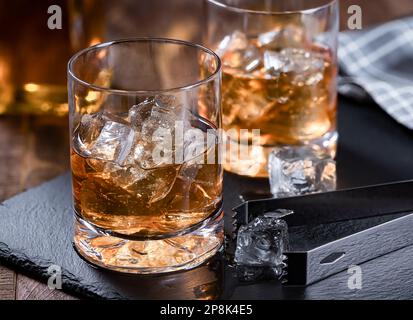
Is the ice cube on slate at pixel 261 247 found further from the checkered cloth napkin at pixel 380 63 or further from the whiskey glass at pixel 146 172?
the checkered cloth napkin at pixel 380 63

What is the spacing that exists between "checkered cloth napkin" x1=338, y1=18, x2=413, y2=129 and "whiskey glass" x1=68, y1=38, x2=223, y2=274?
60 cm

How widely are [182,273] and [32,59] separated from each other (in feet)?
2.71

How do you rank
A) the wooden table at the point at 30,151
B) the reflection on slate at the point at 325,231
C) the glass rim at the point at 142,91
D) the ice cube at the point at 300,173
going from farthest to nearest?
the wooden table at the point at 30,151 → the ice cube at the point at 300,173 → the reflection on slate at the point at 325,231 → the glass rim at the point at 142,91

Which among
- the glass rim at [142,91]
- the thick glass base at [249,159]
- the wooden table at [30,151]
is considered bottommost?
the wooden table at [30,151]

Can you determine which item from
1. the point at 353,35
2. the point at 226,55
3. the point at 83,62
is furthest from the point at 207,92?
the point at 353,35

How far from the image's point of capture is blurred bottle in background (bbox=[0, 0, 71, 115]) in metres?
2.04

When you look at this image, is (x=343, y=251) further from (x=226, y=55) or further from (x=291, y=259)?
(x=226, y=55)

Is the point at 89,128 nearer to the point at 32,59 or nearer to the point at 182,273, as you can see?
the point at 182,273

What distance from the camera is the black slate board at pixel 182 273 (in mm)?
1370

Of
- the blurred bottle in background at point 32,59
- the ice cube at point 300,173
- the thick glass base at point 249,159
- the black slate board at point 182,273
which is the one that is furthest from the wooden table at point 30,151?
the ice cube at point 300,173

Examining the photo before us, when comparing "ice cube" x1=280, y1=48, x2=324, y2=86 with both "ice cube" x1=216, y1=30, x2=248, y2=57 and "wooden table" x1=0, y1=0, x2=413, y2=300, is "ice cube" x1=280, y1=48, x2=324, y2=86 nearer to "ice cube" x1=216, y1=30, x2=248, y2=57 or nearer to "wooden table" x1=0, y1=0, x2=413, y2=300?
"ice cube" x1=216, y1=30, x2=248, y2=57

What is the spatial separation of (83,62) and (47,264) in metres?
0.29

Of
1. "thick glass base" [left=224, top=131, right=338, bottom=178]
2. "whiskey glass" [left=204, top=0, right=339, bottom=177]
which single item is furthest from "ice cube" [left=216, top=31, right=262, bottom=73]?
"thick glass base" [left=224, top=131, right=338, bottom=178]

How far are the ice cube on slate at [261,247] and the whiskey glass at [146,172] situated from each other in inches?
1.8
